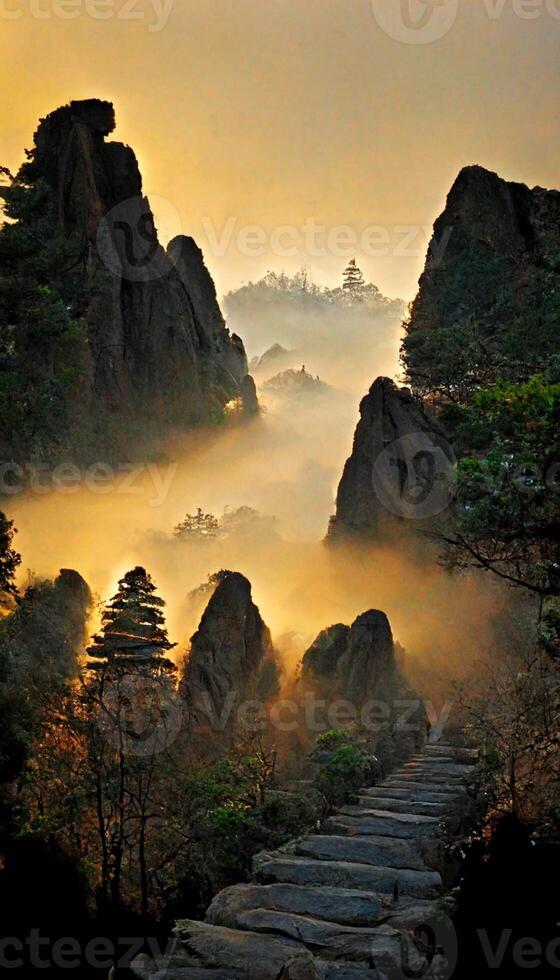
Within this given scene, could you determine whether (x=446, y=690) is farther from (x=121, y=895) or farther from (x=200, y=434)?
(x=200, y=434)

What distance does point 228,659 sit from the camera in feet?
138

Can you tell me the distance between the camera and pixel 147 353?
213 feet

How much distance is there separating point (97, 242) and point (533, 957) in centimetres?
5998

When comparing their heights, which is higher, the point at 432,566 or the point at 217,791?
the point at 432,566

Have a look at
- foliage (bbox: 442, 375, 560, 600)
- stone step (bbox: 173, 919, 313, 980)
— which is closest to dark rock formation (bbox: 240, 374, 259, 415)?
foliage (bbox: 442, 375, 560, 600)

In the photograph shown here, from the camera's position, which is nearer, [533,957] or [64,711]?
[533,957]

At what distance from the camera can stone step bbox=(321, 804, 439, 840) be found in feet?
48.2

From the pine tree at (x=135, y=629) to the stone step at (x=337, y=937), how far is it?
22.3 m

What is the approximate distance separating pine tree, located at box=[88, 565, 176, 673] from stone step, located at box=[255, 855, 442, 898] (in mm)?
20405

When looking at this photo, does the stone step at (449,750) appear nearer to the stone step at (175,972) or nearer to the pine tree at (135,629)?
the pine tree at (135,629)

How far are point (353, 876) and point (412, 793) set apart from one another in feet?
20.1

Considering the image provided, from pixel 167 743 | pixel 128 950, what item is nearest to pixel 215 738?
pixel 167 743
